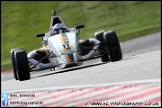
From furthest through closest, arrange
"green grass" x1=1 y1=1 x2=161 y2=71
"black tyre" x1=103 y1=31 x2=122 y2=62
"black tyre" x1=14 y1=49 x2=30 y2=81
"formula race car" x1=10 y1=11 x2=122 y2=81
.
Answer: "green grass" x1=1 y1=1 x2=161 y2=71
"black tyre" x1=103 y1=31 x2=122 y2=62
"formula race car" x1=10 y1=11 x2=122 y2=81
"black tyre" x1=14 y1=49 x2=30 y2=81

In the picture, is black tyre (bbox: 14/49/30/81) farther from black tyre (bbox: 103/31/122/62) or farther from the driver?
black tyre (bbox: 103/31/122/62)

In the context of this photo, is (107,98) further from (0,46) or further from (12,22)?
(12,22)

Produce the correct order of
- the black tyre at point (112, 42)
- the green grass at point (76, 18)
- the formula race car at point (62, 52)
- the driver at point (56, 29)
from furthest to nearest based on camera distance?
the green grass at point (76, 18)
the driver at point (56, 29)
the black tyre at point (112, 42)
the formula race car at point (62, 52)

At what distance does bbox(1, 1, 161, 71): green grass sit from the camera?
2282 cm

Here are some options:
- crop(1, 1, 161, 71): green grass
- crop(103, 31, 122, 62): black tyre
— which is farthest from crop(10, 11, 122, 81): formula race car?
crop(1, 1, 161, 71): green grass

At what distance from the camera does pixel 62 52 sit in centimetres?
1052

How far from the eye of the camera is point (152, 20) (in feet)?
73.8

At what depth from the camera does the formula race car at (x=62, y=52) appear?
33.6ft

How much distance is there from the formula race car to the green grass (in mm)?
7422

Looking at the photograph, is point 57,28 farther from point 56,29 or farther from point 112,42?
point 112,42

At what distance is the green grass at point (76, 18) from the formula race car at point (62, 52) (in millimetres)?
7422

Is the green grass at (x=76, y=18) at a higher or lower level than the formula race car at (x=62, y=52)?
higher

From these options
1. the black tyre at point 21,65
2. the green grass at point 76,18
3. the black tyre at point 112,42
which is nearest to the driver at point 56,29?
the black tyre at point 112,42

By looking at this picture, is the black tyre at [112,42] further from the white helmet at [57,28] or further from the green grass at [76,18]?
the green grass at [76,18]
